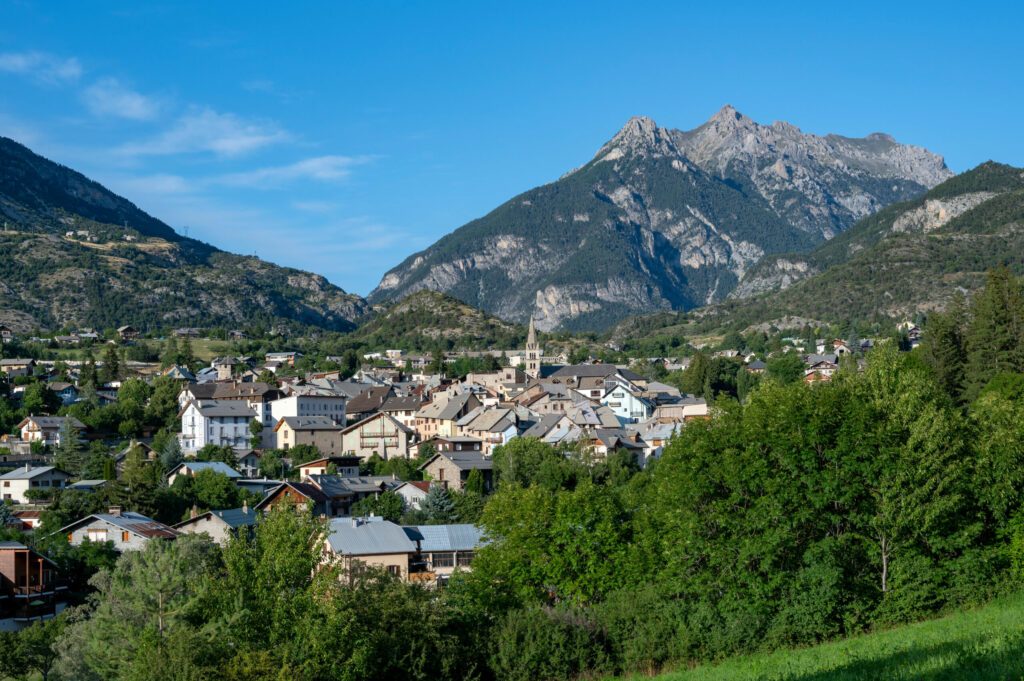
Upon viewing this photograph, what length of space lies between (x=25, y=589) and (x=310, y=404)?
166 feet

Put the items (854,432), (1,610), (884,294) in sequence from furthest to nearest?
(884,294) → (1,610) → (854,432)

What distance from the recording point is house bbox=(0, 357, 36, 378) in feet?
385

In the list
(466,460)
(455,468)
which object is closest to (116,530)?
(455,468)

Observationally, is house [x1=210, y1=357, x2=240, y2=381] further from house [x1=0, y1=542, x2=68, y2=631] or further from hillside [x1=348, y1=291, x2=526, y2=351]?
house [x1=0, y1=542, x2=68, y2=631]

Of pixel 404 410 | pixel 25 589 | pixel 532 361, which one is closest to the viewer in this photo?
pixel 25 589

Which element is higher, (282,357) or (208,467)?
(282,357)

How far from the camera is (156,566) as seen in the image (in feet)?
110

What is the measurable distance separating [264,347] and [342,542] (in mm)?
112824

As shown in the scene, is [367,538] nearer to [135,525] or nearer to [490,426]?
[135,525]

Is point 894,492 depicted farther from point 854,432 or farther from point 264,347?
point 264,347

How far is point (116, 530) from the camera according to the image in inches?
2343

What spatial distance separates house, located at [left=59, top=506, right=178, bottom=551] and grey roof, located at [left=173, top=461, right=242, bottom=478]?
12.6 m

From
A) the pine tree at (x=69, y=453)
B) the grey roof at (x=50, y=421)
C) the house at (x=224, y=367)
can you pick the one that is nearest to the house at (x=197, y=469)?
the pine tree at (x=69, y=453)

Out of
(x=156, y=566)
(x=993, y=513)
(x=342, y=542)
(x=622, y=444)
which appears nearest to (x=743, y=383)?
(x=622, y=444)
